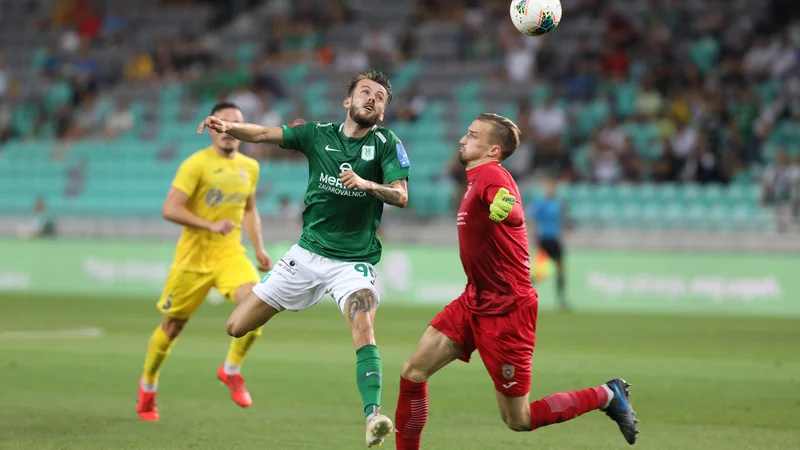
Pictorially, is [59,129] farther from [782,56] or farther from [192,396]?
[192,396]

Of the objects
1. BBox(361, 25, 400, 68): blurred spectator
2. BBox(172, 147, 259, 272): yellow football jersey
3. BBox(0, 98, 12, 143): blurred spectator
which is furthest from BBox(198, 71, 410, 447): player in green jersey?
BBox(0, 98, 12, 143): blurred spectator

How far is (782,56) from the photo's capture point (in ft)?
79.0

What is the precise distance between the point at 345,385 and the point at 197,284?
2063 millimetres

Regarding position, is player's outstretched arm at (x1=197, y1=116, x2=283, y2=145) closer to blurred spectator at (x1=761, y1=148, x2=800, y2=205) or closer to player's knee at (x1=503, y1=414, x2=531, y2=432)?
player's knee at (x1=503, y1=414, x2=531, y2=432)

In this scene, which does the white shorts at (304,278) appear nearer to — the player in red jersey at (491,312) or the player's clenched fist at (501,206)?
the player in red jersey at (491,312)

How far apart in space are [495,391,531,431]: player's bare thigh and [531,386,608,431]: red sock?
5 cm

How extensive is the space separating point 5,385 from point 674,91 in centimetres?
1673

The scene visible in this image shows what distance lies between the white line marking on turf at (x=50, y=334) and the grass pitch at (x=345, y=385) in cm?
4

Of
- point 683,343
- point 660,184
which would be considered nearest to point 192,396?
point 683,343

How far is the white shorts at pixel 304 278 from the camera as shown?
770 cm

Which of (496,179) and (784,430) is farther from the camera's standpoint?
(784,430)

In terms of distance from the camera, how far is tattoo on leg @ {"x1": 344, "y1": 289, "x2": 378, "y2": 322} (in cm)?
748

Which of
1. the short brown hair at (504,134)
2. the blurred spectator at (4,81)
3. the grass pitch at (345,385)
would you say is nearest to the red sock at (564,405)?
the grass pitch at (345,385)

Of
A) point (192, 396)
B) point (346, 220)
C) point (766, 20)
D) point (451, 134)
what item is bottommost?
point (192, 396)
